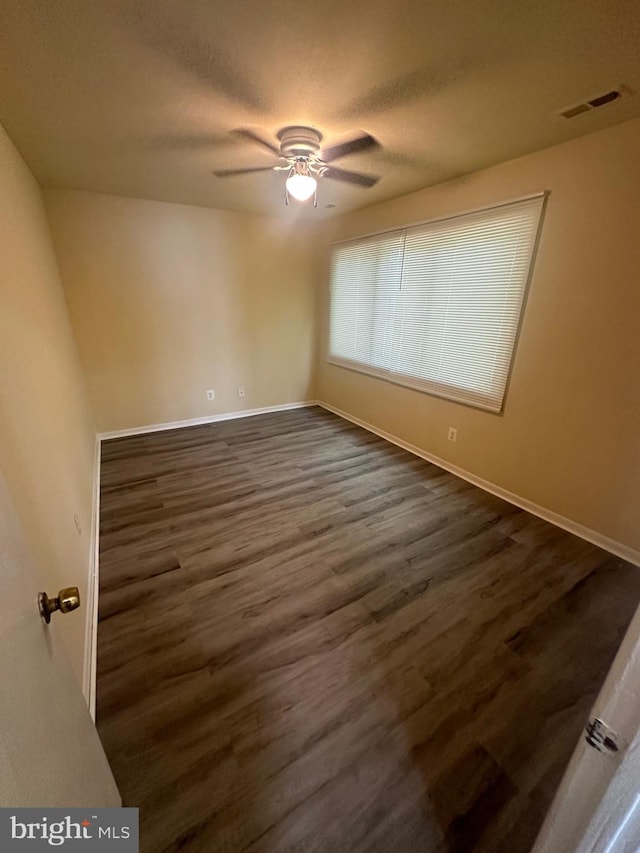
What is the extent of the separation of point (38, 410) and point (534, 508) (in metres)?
3.18

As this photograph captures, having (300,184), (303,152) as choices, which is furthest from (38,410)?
(303,152)

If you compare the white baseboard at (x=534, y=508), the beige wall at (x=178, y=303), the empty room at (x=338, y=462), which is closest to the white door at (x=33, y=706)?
the empty room at (x=338, y=462)

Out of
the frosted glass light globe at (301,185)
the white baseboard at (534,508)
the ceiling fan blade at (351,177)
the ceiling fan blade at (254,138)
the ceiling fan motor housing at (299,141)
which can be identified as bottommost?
the white baseboard at (534,508)

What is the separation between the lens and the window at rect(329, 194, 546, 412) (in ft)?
8.04

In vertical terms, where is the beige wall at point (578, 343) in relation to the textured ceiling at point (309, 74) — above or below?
below

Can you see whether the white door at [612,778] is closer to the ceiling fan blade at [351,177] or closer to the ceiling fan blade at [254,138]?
the ceiling fan blade at [254,138]

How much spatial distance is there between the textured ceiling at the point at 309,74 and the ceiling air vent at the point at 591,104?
4 cm

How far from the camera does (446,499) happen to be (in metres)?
2.73

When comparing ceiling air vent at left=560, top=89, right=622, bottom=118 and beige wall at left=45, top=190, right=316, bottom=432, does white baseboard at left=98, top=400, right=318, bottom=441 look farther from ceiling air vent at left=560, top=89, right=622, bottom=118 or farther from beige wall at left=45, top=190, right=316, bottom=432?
ceiling air vent at left=560, top=89, right=622, bottom=118

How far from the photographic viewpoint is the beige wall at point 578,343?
194 cm

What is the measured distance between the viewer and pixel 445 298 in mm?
2936

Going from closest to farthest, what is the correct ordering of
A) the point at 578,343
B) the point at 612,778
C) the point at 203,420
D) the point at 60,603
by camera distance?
the point at 612,778 → the point at 60,603 → the point at 578,343 → the point at 203,420

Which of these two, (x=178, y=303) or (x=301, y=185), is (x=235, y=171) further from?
(x=178, y=303)

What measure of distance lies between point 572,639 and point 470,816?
94 centimetres
